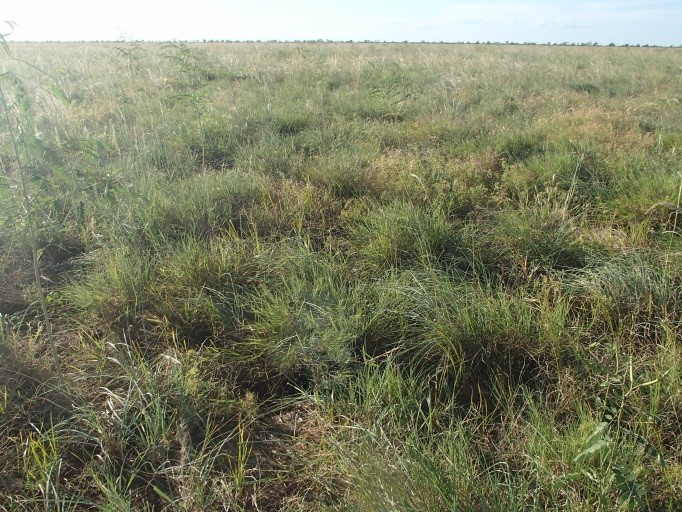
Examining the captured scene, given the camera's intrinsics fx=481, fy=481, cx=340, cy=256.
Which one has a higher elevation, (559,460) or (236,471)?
(559,460)

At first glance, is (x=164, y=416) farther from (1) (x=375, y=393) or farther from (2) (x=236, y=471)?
(1) (x=375, y=393)

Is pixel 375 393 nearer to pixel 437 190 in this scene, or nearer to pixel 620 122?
pixel 437 190

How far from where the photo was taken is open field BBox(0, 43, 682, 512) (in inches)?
58.4

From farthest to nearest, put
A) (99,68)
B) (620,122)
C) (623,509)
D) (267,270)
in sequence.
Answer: (99,68) → (620,122) → (267,270) → (623,509)

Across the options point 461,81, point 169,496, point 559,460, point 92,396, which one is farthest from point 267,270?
point 461,81

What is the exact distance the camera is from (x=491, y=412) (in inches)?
71.5

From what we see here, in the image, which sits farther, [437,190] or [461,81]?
[461,81]

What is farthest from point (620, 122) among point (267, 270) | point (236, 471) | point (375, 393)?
point (236, 471)

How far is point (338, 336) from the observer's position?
2004 mm

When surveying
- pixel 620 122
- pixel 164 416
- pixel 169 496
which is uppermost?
pixel 620 122

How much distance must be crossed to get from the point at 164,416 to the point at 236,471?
1.06 feet

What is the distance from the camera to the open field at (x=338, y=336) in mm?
1482

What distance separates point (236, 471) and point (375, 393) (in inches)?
21.3

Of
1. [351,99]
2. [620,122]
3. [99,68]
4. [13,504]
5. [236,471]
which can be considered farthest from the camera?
[99,68]
